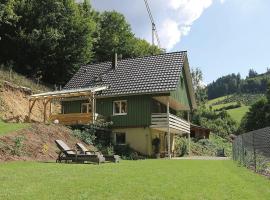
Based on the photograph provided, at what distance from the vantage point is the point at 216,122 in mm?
78312

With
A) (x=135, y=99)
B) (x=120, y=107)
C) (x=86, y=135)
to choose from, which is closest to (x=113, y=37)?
(x=120, y=107)

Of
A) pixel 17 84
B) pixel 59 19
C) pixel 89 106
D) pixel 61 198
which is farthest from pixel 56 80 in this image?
pixel 61 198

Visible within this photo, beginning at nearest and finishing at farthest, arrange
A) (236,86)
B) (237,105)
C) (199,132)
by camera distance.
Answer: (199,132)
(237,105)
(236,86)

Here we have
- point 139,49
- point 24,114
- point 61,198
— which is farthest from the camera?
point 139,49

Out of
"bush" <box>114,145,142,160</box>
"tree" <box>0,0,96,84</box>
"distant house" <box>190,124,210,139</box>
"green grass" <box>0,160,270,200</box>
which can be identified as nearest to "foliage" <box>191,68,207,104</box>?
"distant house" <box>190,124,210,139</box>

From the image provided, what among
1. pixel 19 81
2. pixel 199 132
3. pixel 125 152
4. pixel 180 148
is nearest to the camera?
pixel 125 152

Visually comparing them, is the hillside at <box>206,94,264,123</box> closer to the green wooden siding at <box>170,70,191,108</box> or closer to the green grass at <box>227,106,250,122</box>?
the green grass at <box>227,106,250,122</box>

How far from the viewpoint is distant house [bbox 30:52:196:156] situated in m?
32.2

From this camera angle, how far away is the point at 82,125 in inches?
1163

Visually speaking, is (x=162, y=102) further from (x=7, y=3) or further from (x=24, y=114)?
(x=7, y=3)

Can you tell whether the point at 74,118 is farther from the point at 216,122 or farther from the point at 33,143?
the point at 216,122

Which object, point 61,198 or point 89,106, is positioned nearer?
point 61,198

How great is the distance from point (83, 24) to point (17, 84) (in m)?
14.3

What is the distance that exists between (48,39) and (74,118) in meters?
14.5
